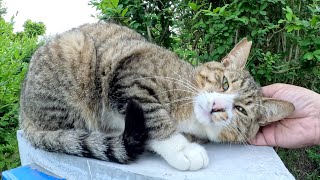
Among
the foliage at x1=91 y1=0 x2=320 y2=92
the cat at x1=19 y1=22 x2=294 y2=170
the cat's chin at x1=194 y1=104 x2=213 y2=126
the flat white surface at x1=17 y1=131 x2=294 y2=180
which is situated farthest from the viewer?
the foliage at x1=91 y1=0 x2=320 y2=92

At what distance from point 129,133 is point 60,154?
0.43 metres

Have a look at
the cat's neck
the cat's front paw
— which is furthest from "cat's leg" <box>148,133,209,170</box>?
the cat's neck

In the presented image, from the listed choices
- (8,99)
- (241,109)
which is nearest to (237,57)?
(241,109)

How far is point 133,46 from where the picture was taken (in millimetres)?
2266

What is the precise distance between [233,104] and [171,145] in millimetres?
425

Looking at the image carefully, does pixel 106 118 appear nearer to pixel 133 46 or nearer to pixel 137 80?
pixel 137 80

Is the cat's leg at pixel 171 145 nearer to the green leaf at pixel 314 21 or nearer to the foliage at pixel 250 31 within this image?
the foliage at pixel 250 31

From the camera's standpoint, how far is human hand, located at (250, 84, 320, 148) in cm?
216

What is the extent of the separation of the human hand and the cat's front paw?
1.77ft

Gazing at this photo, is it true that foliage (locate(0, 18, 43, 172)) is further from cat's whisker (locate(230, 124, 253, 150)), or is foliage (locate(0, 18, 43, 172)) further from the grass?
the grass

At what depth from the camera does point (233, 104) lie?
1.96 meters

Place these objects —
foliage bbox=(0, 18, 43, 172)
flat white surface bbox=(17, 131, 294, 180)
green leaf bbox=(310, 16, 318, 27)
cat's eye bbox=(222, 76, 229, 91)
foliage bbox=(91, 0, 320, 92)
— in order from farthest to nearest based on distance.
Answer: foliage bbox=(0, 18, 43, 172) → foliage bbox=(91, 0, 320, 92) → green leaf bbox=(310, 16, 318, 27) → cat's eye bbox=(222, 76, 229, 91) → flat white surface bbox=(17, 131, 294, 180)

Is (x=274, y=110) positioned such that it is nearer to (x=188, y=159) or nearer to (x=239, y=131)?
(x=239, y=131)

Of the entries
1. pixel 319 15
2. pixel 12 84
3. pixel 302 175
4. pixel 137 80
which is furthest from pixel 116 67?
pixel 302 175
